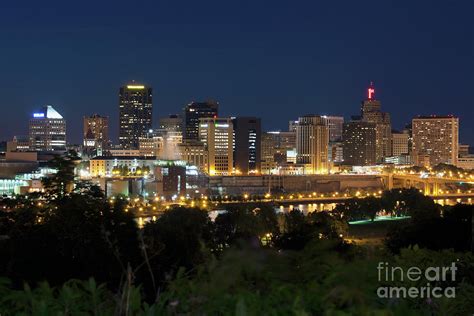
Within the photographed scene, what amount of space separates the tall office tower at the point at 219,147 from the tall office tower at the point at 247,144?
2.40 feet

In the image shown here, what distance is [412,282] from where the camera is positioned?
358 centimetres

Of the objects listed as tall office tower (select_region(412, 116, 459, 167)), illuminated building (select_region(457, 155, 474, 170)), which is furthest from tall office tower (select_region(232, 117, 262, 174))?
illuminated building (select_region(457, 155, 474, 170))

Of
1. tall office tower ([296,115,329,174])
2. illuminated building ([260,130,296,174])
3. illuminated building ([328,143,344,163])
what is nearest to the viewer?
illuminated building ([260,130,296,174])

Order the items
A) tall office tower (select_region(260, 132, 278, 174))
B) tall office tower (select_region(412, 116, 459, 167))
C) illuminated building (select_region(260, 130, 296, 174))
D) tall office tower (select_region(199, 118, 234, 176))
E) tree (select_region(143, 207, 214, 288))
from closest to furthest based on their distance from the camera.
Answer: tree (select_region(143, 207, 214, 288)), tall office tower (select_region(199, 118, 234, 176)), tall office tower (select_region(260, 132, 278, 174)), illuminated building (select_region(260, 130, 296, 174)), tall office tower (select_region(412, 116, 459, 167))

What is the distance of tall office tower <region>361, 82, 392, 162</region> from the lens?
99.6 meters

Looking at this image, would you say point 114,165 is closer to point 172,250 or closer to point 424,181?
point 424,181

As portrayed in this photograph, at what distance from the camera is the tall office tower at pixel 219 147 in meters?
69.9

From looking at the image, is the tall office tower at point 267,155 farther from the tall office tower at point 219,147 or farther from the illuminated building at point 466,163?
the illuminated building at point 466,163

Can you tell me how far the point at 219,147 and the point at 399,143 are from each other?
4140 centimetres

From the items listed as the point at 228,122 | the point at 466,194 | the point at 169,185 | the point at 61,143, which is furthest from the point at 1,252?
the point at 61,143

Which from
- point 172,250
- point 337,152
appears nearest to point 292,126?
point 337,152

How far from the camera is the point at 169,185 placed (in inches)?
1903

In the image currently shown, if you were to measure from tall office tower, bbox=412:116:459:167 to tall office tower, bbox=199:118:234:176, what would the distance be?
31.6m

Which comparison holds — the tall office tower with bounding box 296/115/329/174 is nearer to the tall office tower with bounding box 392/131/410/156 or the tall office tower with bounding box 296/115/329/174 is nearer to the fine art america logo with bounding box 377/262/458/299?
the tall office tower with bounding box 392/131/410/156
